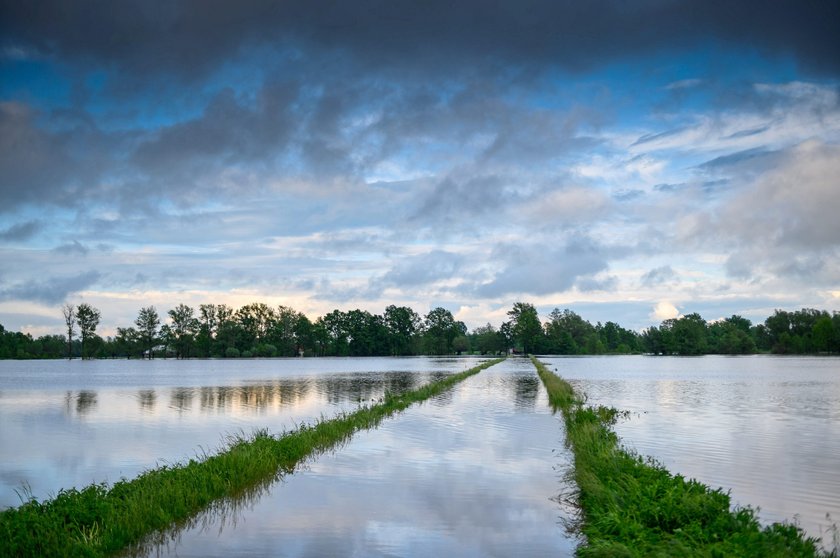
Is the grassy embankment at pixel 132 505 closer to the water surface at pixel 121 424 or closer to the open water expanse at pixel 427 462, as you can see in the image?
the open water expanse at pixel 427 462

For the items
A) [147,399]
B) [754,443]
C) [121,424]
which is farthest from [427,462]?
[147,399]

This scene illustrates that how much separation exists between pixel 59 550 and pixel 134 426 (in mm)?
20804

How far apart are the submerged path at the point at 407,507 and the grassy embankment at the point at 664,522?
0.79 m

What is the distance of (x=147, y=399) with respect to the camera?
45.8 metres

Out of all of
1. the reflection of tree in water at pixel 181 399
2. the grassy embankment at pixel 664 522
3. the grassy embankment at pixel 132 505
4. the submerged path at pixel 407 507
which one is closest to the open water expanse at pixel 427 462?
the submerged path at pixel 407 507

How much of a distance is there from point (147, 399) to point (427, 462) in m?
32.0

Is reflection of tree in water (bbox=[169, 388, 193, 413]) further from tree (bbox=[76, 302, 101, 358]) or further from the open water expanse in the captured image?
tree (bbox=[76, 302, 101, 358])

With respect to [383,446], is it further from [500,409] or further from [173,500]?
[500,409]

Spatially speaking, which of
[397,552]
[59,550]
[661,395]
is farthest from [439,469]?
[661,395]

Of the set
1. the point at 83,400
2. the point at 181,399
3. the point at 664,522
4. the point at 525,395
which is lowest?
the point at 525,395

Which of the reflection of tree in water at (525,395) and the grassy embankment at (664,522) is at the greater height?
the grassy embankment at (664,522)

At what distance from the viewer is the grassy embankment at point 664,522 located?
10.2 m

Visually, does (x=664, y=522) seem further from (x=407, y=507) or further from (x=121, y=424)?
(x=121, y=424)

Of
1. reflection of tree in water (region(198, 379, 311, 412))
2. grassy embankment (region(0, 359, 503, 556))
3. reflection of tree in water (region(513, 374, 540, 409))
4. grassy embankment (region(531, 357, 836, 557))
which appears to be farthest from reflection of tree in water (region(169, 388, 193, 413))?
grassy embankment (region(531, 357, 836, 557))
